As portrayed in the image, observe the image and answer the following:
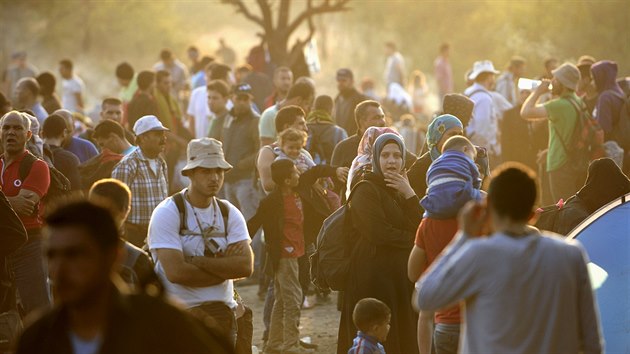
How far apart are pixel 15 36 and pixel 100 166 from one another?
135 feet

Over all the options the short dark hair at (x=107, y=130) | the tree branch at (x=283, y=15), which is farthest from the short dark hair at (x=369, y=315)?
the tree branch at (x=283, y=15)

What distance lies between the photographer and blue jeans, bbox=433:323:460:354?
806cm

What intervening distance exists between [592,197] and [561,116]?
14.5 ft

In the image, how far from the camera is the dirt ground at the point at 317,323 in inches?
492

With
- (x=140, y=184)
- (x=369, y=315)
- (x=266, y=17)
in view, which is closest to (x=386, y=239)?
(x=369, y=315)

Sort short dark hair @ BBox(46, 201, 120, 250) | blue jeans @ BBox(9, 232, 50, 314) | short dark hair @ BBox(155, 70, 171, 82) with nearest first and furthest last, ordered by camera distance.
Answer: short dark hair @ BBox(46, 201, 120, 250) → blue jeans @ BBox(9, 232, 50, 314) → short dark hair @ BBox(155, 70, 171, 82)

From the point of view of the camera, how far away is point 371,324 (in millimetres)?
8891

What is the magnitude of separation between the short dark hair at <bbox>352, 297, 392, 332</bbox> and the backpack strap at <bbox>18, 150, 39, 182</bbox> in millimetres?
3318

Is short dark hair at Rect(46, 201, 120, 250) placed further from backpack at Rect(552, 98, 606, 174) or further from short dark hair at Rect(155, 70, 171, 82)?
short dark hair at Rect(155, 70, 171, 82)

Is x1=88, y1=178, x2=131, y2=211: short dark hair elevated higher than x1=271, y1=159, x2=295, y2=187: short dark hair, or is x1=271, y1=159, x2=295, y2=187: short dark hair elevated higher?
x1=88, y1=178, x2=131, y2=211: short dark hair

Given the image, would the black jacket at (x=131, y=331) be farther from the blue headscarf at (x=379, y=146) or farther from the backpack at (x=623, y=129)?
the backpack at (x=623, y=129)

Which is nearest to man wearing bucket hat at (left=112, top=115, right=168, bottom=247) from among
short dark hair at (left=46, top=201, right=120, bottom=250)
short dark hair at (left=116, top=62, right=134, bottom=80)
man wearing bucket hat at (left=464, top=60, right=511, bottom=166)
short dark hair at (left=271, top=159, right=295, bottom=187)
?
short dark hair at (left=271, top=159, right=295, bottom=187)

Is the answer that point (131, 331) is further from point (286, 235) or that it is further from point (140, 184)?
point (286, 235)

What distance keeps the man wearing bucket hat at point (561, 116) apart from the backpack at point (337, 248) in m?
5.41
